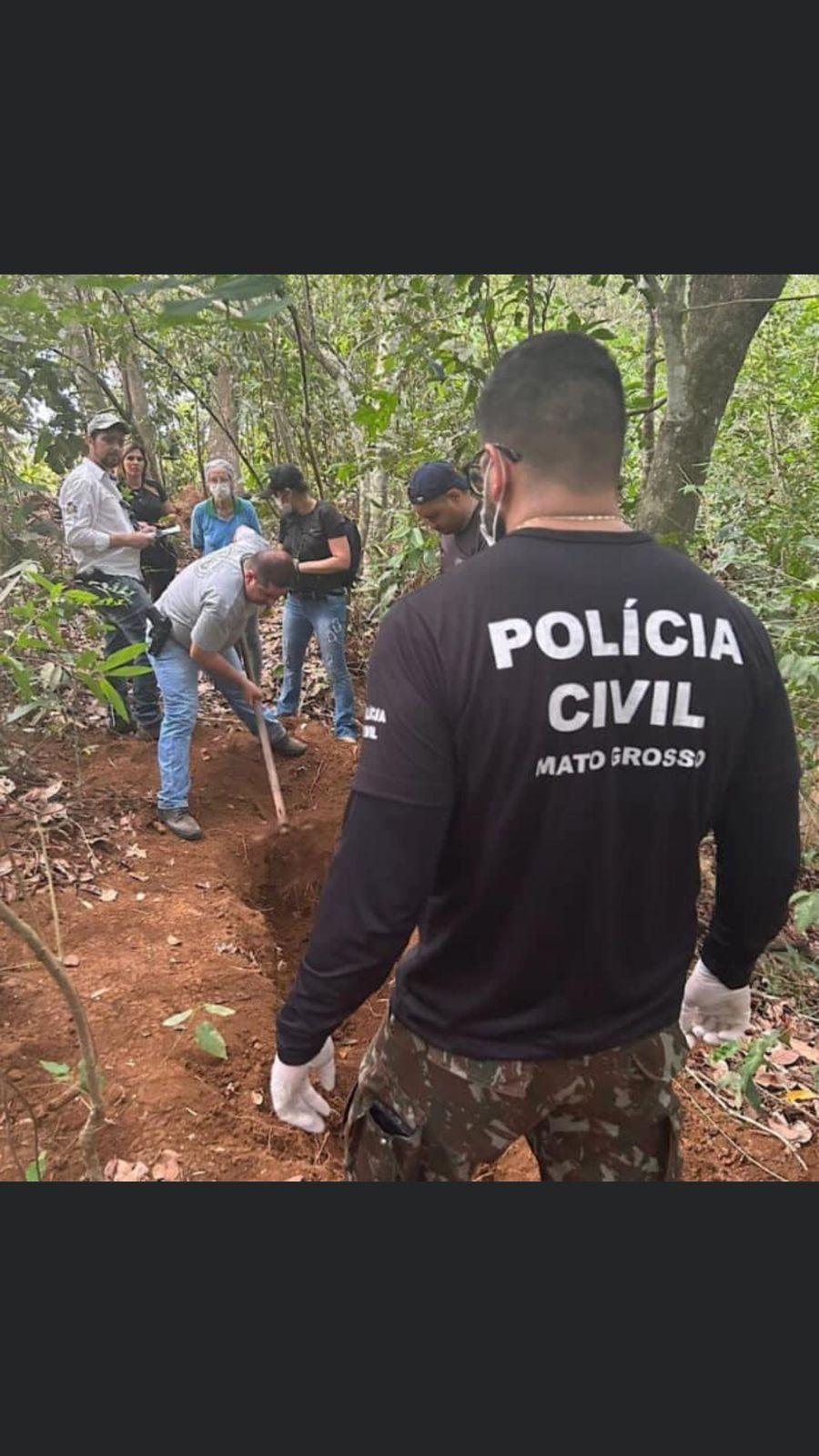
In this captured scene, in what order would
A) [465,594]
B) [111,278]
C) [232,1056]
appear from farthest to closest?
[232,1056]
[111,278]
[465,594]

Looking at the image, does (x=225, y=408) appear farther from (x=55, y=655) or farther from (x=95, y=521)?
(x=55, y=655)

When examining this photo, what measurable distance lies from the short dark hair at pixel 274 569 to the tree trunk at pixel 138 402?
2.88 m

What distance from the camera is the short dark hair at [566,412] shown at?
1.20m

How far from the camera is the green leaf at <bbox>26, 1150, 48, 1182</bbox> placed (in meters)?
1.94

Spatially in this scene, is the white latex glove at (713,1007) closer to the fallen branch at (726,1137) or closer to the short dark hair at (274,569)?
the fallen branch at (726,1137)

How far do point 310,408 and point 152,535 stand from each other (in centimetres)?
228

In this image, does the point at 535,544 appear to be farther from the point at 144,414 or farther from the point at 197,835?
the point at 144,414

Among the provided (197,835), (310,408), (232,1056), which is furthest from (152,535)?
(232,1056)

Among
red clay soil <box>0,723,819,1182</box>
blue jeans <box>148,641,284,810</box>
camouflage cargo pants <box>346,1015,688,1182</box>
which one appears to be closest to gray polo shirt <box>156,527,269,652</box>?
blue jeans <box>148,641,284,810</box>

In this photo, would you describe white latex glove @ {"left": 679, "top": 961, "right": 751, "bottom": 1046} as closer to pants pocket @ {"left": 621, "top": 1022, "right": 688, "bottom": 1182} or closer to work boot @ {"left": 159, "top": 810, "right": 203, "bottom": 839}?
pants pocket @ {"left": 621, "top": 1022, "right": 688, "bottom": 1182}

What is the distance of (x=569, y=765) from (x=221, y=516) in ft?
15.3

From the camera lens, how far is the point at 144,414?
6375mm

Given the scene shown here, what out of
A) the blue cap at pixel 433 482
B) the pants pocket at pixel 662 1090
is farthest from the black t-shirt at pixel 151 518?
the pants pocket at pixel 662 1090

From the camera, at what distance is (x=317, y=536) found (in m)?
4.82
